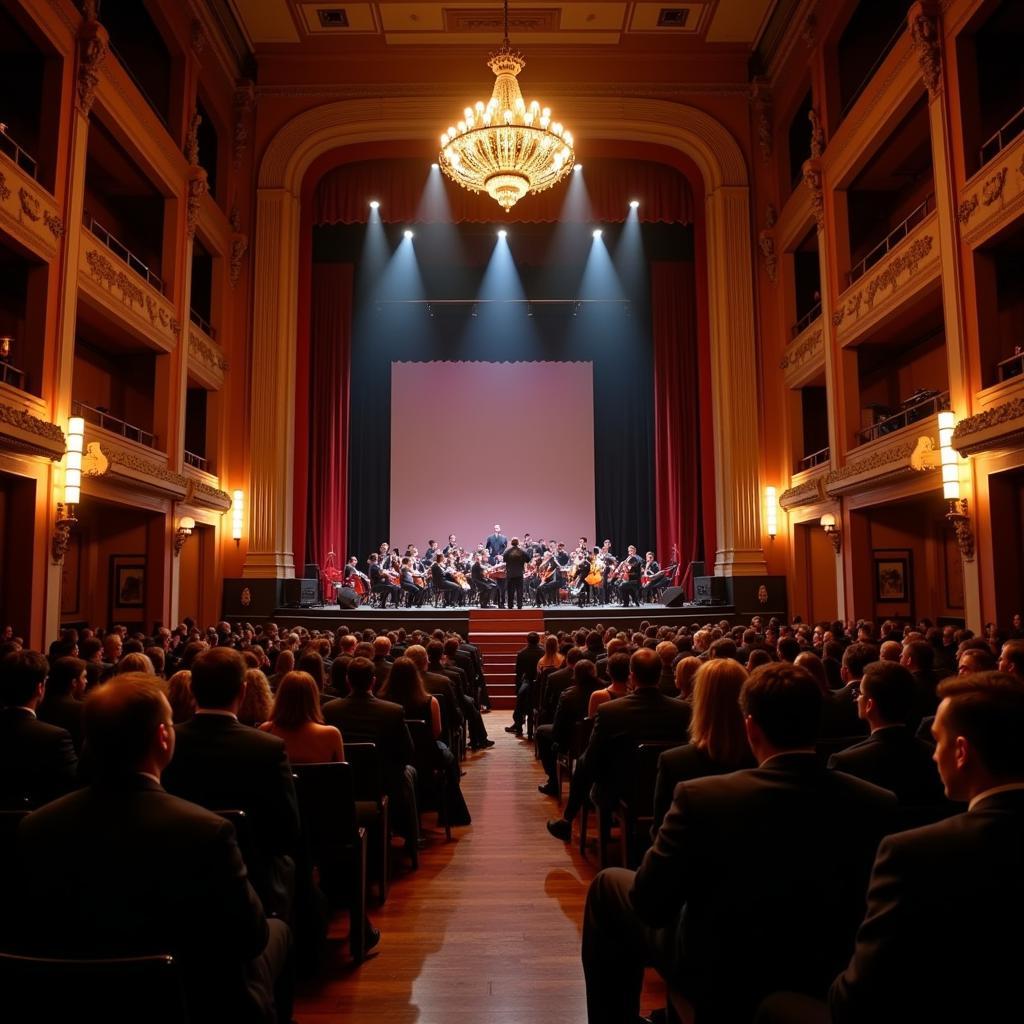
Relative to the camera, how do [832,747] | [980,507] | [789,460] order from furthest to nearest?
[789,460] → [980,507] → [832,747]

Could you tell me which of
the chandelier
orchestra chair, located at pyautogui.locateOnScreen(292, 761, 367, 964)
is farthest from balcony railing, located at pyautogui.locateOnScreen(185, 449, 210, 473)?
orchestra chair, located at pyautogui.locateOnScreen(292, 761, 367, 964)

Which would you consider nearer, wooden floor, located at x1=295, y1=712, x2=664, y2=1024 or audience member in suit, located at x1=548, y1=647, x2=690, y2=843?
wooden floor, located at x1=295, y1=712, x2=664, y2=1024

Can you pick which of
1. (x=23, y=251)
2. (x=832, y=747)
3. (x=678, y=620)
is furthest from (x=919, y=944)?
(x=678, y=620)

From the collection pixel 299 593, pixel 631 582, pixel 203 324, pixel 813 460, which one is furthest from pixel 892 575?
pixel 203 324

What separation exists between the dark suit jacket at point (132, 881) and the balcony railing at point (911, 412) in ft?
31.7

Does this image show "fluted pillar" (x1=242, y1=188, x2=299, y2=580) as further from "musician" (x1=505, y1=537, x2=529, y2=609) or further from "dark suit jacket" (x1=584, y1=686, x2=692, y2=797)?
"dark suit jacket" (x1=584, y1=686, x2=692, y2=797)

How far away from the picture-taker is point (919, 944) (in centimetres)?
129

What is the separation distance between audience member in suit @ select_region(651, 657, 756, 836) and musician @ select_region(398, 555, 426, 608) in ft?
38.5

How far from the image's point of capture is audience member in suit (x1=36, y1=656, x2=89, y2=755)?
355 centimetres

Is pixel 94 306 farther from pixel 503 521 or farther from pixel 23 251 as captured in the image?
pixel 503 521

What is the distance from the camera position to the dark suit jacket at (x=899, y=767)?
2.58 m

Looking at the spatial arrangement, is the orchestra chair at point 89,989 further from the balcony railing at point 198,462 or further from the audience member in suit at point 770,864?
the balcony railing at point 198,462

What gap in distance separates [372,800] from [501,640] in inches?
341

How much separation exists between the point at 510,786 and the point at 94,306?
769 cm
